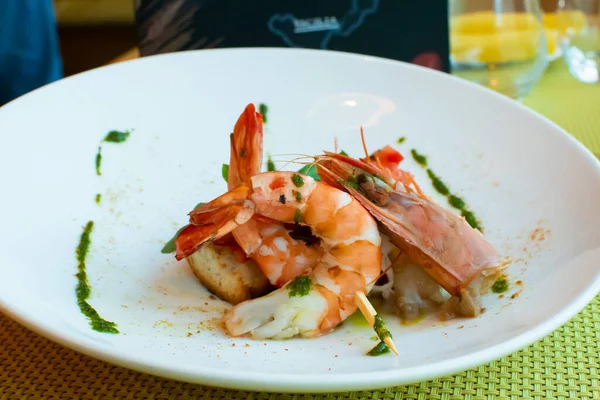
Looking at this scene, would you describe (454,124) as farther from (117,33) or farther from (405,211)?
(117,33)

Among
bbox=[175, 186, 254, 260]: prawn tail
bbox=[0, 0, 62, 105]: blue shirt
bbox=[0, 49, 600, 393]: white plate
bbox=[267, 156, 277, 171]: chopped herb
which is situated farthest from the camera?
bbox=[0, 0, 62, 105]: blue shirt

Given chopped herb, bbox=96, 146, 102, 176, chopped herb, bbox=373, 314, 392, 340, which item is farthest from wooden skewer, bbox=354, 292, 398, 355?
chopped herb, bbox=96, 146, 102, 176

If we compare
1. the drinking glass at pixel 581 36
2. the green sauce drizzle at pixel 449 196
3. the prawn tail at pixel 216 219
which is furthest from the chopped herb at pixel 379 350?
the drinking glass at pixel 581 36

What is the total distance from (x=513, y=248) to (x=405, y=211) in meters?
0.24

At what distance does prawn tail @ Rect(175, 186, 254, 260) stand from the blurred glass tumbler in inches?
41.1

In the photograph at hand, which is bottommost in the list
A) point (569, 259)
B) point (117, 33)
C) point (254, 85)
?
point (117, 33)

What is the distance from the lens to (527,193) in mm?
1275

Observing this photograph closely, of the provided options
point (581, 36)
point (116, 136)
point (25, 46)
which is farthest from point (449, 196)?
point (25, 46)

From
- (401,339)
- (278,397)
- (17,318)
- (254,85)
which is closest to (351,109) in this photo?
(254,85)

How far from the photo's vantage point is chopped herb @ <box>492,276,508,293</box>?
1.08m

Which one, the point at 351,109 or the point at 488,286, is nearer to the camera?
the point at 488,286

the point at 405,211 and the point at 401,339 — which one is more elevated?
the point at 405,211

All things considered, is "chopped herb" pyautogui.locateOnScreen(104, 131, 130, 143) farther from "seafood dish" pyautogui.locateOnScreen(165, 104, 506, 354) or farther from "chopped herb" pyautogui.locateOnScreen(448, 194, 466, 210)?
"chopped herb" pyautogui.locateOnScreen(448, 194, 466, 210)

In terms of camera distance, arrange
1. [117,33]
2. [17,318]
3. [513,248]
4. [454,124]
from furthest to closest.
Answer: [117,33], [454,124], [513,248], [17,318]
